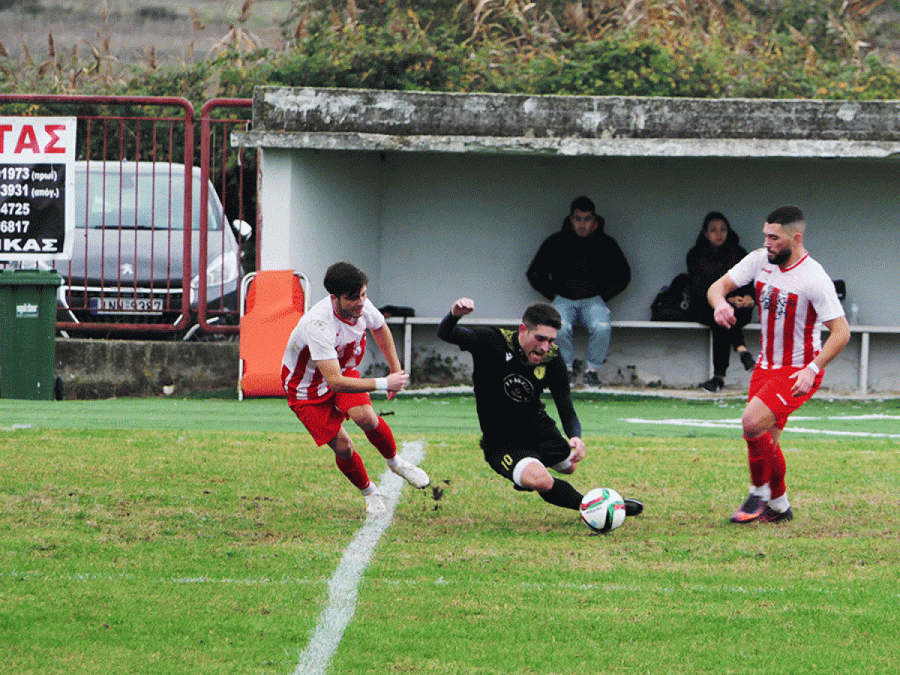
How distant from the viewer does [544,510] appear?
6.80 metres

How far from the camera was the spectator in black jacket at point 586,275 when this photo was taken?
1284 centimetres

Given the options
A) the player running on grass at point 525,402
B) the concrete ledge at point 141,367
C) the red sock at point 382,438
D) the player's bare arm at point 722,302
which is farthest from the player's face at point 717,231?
A: the red sock at point 382,438

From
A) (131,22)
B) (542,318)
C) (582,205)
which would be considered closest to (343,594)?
(542,318)

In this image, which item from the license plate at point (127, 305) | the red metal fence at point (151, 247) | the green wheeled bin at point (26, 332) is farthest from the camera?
the license plate at point (127, 305)

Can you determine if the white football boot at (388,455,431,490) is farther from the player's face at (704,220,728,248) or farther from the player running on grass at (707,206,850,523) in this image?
the player's face at (704,220,728,248)

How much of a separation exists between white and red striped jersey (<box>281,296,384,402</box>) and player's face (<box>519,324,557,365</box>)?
87 cm

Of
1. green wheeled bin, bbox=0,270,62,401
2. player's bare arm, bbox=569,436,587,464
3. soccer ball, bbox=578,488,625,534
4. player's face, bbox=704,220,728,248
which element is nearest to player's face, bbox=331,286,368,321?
player's bare arm, bbox=569,436,587,464

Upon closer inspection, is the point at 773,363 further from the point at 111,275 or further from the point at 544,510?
the point at 111,275

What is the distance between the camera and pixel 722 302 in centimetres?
638

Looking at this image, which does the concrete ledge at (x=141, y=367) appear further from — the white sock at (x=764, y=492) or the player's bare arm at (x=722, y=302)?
the white sock at (x=764, y=492)

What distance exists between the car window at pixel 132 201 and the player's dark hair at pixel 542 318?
7.29 meters

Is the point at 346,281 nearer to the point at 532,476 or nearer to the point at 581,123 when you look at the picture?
the point at 532,476

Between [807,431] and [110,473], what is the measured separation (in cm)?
565

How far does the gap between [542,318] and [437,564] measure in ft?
4.47
